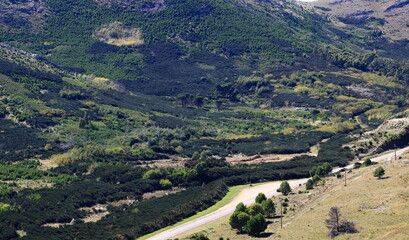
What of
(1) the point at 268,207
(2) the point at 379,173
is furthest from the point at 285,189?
(2) the point at 379,173

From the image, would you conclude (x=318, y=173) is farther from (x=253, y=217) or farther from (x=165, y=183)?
(x=253, y=217)

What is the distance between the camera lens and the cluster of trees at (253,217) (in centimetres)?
6200

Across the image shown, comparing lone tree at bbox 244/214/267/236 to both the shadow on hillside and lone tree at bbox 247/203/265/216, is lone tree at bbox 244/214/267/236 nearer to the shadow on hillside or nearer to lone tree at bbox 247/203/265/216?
the shadow on hillside

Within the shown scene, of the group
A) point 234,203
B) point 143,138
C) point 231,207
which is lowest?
point 143,138

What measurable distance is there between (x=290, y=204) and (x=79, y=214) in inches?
1014

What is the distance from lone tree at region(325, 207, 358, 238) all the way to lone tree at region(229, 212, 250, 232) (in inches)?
390

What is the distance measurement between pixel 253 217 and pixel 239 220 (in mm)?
2262

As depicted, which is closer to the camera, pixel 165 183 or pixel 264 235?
pixel 264 235

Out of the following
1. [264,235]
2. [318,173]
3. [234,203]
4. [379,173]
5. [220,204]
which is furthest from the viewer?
[318,173]

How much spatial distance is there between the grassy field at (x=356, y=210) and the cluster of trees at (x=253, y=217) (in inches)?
35.6

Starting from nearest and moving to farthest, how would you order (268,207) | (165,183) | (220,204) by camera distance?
(268,207) < (220,204) < (165,183)

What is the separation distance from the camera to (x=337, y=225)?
5666 cm

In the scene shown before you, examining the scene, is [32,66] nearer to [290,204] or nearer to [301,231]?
[290,204]

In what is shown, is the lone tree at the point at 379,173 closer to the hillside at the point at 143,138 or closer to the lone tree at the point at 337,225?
the lone tree at the point at 337,225
